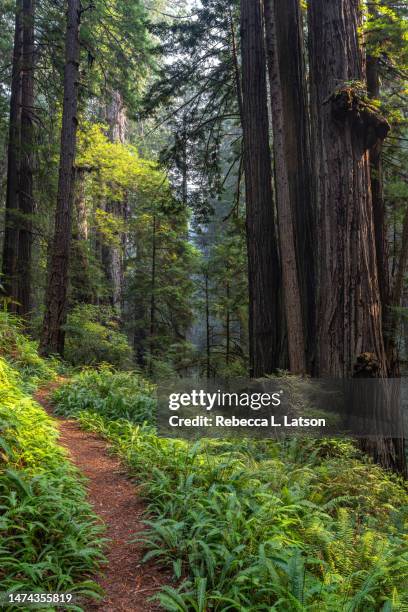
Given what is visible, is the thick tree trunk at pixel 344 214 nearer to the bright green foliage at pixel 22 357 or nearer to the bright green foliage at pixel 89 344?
the bright green foliage at pixel 22 357

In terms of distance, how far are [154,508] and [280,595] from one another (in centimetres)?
137

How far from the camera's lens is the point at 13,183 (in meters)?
11.8

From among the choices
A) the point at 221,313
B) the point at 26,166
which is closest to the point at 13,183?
the point at 26,166

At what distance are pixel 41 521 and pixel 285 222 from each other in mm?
5519

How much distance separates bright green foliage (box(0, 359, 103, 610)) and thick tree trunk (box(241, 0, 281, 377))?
456cm

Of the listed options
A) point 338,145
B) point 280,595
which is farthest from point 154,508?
point 338,145

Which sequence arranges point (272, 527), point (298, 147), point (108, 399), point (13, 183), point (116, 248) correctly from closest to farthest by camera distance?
point (272, 527), point (108, 399), point (298, 147), point (13, 183), point (116, 248)

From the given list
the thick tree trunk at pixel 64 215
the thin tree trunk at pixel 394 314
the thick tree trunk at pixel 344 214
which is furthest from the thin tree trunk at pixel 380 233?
the thick tree trunk at pixel 64 215

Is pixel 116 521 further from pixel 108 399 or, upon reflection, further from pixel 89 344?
pixel 89 344

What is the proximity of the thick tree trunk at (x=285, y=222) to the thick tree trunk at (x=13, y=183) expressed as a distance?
22.8 ft

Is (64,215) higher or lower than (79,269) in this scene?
higher

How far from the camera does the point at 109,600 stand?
258cm

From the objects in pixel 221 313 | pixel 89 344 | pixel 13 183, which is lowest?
pixel 89 344

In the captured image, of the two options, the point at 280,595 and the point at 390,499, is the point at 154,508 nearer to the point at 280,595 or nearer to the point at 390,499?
the point at 280,595
